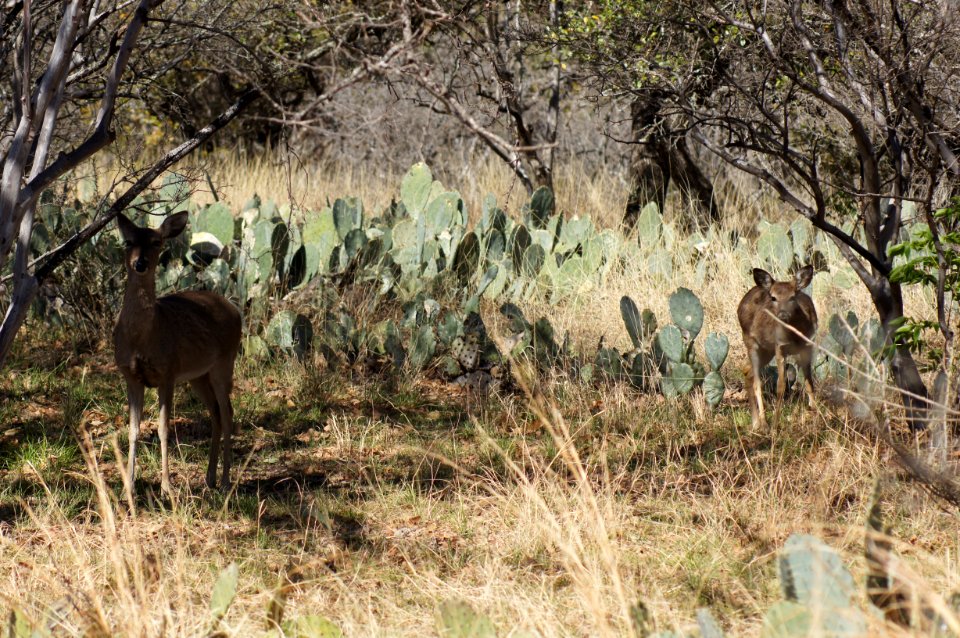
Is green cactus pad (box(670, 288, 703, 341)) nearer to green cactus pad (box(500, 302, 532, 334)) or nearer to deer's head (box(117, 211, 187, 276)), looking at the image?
green cactus pad (box(500, 302, 532, 334))

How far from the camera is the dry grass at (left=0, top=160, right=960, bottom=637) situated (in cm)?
375

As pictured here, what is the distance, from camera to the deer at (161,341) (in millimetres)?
5203

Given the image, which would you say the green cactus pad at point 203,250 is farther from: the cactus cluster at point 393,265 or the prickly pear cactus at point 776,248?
the prickly pear cactus at point 776,248

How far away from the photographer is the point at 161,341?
5.23m

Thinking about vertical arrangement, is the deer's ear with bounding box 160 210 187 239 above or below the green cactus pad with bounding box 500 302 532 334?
above

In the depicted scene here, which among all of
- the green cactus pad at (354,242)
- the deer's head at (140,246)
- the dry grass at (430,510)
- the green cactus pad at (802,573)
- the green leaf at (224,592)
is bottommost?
the dry grass at (430,510)

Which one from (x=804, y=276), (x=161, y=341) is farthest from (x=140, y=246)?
(x=804, y=276)

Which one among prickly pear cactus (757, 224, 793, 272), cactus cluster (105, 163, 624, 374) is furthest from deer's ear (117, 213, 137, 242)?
prickly pear cactus (757, 224, 793, 272)

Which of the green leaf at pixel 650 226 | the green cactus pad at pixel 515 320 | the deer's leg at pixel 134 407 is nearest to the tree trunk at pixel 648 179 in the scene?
the green leaf at pixel 650 226

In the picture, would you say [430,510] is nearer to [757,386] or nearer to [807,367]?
[757,386]

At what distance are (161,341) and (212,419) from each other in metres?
0.62

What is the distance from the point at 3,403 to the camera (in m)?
6.61

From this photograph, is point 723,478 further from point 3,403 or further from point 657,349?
point 3,403

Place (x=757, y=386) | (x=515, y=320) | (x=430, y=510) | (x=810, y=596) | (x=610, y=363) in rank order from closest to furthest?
(x=810, y=596) < (x=430, y=510) < (x=757, y=386) < (x=610, y=363) < (x=515, y=320)
